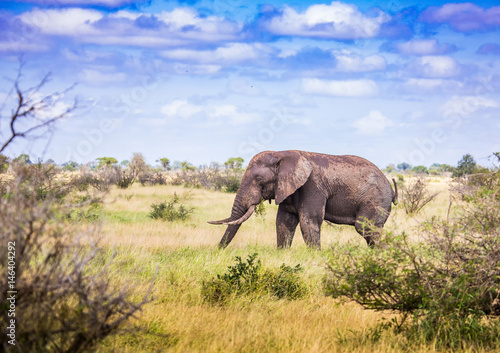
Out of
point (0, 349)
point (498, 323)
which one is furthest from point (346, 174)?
point (0, 349)

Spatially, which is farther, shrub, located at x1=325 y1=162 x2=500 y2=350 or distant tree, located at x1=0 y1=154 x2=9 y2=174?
distant tree, located at x1=0 y1=154 x2=9 y2=174

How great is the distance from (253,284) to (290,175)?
11.5 feet

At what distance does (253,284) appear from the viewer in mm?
7223

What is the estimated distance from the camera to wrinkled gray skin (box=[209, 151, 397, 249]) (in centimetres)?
1040

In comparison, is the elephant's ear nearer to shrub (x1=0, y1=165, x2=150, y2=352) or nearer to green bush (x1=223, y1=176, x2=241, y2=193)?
shrub (x1=0, y1=165, x2=150, y2=352)

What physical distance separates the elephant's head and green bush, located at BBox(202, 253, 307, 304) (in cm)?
287

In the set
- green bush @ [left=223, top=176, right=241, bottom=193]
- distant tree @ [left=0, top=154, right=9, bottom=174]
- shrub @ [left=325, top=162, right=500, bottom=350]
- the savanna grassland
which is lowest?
the savanna grassland

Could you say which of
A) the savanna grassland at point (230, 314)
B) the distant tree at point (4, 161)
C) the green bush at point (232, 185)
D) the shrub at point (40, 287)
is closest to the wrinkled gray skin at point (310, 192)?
the savanna grassland at point (230, 314)

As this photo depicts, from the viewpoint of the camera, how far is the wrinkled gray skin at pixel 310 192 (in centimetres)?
1040

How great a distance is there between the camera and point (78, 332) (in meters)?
4.01

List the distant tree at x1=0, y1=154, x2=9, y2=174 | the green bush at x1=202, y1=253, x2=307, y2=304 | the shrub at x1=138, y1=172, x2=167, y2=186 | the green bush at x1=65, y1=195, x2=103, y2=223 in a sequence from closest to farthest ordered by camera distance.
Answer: the distant tree at x1=0, y1=154, x2=9, y2=174
the green bush at x1=202, y1=253, x2=307, y2=304
the green bush at x1=65, y1=195, x2=103, y2=223
the shrub at x1=138, y1=172, x2=167, y2=186

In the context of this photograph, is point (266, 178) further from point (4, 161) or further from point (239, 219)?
point (4, 161)

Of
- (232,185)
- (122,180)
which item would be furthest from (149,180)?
(232,185)

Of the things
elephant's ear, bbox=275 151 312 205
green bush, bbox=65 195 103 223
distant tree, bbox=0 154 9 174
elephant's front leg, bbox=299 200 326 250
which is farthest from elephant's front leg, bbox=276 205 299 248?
distant tree, bbox=0 154 9 174
